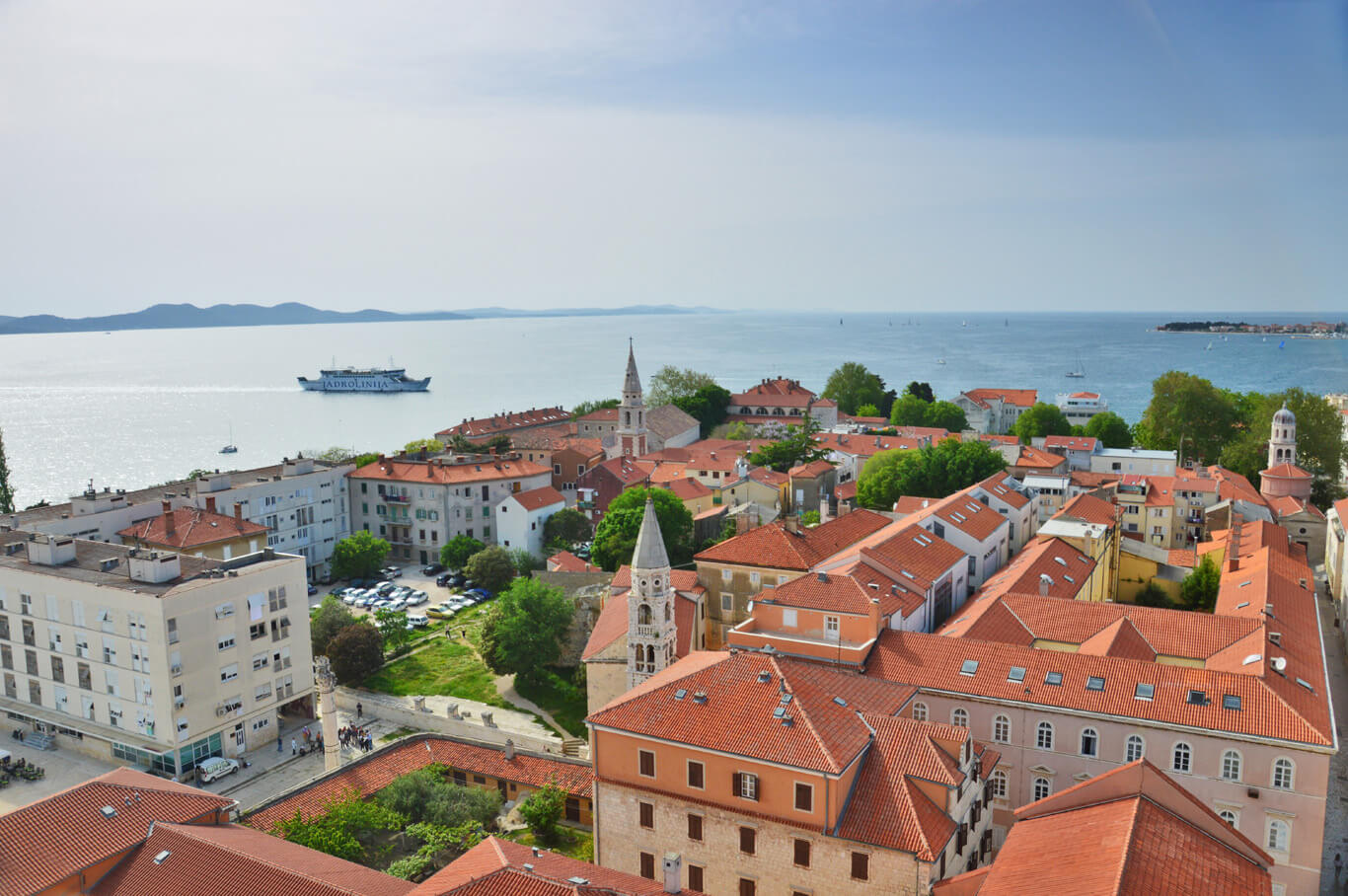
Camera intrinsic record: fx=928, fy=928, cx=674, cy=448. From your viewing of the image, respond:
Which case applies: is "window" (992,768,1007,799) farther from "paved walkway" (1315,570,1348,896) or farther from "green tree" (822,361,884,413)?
"green tree" (822,361,884,413)

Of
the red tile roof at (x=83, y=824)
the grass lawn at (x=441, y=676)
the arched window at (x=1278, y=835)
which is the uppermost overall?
the red tile roof at (x=83, y=824)

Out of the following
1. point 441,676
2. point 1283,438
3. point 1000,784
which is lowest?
point 441,676

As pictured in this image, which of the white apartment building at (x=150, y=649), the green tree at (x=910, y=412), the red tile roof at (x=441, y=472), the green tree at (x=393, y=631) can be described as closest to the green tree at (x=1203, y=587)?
the green tree at (x=393, y=631)

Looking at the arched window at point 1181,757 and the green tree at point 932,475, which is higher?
the green tree at point 932,475

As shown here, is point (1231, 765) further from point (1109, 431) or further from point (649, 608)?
point (1109, 431)

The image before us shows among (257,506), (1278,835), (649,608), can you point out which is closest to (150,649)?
(649,608)

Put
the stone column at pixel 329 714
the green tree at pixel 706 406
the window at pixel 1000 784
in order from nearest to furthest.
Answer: the window at pixel 1000 784, the stone column at pixel 329 714, the green tree at pixel 706 406

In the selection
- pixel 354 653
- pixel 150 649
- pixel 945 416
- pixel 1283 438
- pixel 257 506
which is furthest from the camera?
pixel 945 416

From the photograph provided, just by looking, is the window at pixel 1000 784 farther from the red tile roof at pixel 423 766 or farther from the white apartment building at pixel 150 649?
the white apartment building at pixel 150 649
